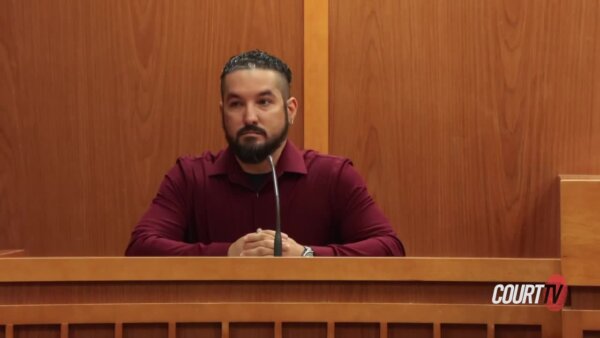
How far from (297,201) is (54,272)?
28.5 inches

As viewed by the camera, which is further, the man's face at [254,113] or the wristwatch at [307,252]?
the man's face at [254,113]

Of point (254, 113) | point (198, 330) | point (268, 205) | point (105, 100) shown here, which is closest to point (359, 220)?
point (268, 205)

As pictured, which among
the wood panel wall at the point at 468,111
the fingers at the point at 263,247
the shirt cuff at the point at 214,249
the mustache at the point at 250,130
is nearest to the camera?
the fingers at the point at 263,247

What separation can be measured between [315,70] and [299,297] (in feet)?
3.68

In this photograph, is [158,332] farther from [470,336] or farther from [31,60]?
[31,60]

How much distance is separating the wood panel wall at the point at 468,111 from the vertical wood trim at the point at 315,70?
0.09 feet

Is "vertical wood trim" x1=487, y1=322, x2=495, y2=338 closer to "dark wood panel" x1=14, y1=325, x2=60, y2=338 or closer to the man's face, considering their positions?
"dark wood panel" x1=14, y1=325, x2=60, y2=338

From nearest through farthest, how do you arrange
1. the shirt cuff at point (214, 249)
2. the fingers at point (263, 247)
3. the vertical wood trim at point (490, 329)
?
the vertical wood trim at point (490, 329) → the fingers at point (263, 247) → the shirt cuff at point (214, 249)

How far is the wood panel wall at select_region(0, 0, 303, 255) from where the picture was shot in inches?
87.4

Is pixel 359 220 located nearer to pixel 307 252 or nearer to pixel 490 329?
pixel 307 252

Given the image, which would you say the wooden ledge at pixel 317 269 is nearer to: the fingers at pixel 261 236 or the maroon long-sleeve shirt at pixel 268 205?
the fingers at pixel 261 236

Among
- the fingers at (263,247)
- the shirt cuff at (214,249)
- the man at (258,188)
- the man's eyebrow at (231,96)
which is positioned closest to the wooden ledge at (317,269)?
the fingers at (263,247)

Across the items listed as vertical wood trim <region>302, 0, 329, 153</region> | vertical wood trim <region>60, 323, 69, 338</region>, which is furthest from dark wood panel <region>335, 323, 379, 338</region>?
vertical wood trim <region>302, 0, 329, 153</region>

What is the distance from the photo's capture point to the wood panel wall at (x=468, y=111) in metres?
2.18
